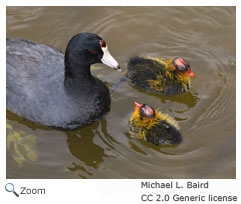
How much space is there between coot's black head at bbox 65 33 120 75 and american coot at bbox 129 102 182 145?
0.73 metres

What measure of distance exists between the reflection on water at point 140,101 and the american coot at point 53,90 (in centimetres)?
27

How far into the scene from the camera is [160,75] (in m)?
5.33

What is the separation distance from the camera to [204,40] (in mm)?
6215

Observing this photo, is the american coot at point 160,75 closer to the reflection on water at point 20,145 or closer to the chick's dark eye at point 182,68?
the chick's dark eye at point 182,68

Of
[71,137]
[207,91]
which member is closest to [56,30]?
[71,137]

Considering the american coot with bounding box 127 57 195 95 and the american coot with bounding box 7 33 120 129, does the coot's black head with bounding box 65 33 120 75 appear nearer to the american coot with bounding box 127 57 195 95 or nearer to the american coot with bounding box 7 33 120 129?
the american coot with bounding box 7 33 120 129

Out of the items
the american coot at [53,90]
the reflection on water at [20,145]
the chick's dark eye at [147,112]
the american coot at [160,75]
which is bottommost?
the reflection on water at [20,145]

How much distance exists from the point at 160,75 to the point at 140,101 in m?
0.46

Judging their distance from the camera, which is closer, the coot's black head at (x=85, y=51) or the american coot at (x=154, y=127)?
the coot's black head at (x=85, y=51)

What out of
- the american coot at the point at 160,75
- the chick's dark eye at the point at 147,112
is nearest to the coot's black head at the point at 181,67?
the american coot at the point at 160,75

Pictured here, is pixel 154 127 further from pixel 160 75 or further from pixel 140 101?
pixel 160 75

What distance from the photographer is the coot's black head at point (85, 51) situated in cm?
450

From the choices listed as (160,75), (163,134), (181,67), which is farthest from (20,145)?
(181,67)

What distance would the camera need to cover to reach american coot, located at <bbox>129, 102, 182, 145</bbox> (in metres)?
4.73
